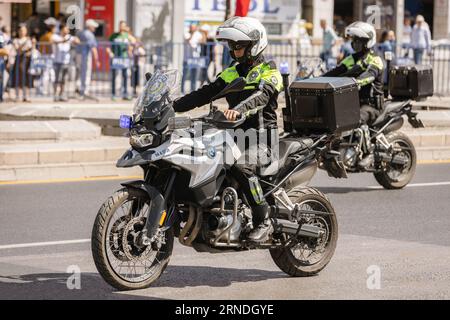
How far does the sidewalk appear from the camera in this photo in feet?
48.5

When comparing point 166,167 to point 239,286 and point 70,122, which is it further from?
point 70,122

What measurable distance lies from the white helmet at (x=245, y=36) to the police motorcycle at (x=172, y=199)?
1.49ft

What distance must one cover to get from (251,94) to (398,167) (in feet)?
18.4

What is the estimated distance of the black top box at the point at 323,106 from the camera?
31.0 feet

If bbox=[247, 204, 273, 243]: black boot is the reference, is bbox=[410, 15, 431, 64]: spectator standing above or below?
above

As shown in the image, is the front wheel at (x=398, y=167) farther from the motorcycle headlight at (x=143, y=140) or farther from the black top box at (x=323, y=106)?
the motorcycle headlight at (x=143, y=140)

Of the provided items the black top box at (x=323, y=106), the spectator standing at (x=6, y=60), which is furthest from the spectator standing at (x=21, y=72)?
the black top box at (x=323, y=106)

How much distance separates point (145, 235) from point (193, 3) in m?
22.3

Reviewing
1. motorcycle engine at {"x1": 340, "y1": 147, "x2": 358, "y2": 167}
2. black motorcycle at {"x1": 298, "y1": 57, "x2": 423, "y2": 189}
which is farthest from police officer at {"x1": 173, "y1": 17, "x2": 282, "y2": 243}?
motorcycle engine at {"x1": 340, "y1": 147, "x2": 358, "y2": 167}

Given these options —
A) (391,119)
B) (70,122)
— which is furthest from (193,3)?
(391,119)

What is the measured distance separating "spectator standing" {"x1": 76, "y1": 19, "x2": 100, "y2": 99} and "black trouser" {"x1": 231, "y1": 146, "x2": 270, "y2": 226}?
14903mm

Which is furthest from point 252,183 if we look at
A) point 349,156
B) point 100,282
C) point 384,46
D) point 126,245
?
point 384,46

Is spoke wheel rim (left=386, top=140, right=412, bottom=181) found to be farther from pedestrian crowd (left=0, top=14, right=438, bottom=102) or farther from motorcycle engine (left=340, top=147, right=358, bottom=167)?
pedestrian crowd (left=0, top=14, right=438, bottom=102)

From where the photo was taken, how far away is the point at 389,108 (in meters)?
13.8
